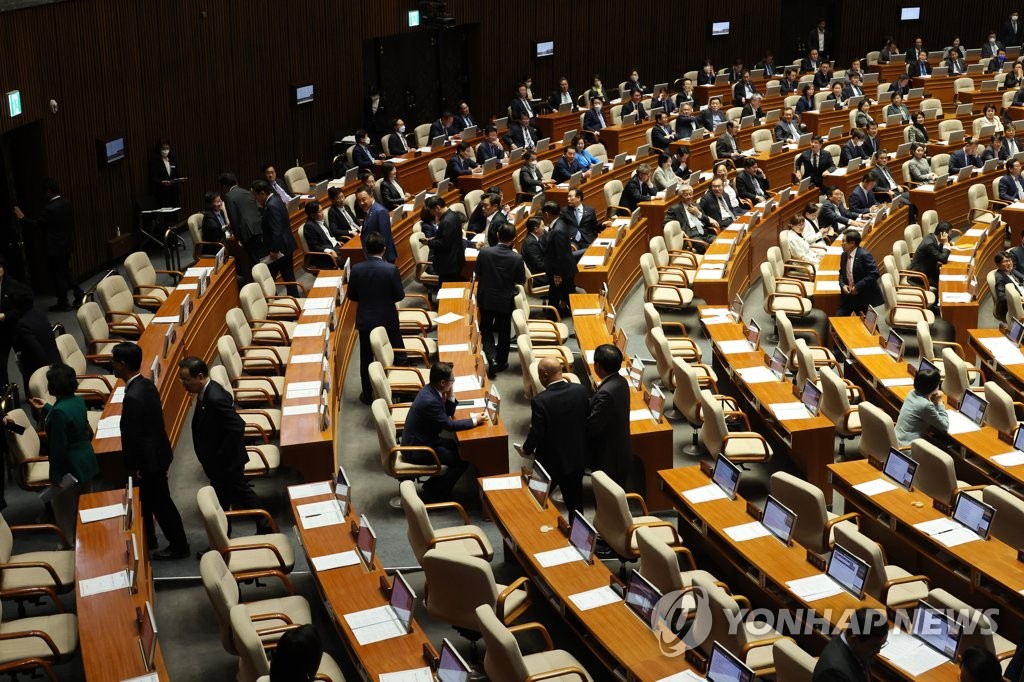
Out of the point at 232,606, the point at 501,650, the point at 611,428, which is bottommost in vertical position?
the point at 501,650

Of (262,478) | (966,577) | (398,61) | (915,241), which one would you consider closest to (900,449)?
(966,577)

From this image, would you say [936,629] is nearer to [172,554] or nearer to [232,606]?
[232,606]

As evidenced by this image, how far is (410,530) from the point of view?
6738 mm

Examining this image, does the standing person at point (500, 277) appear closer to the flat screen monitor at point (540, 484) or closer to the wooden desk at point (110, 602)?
the flat screen monitor at point (540, 484)

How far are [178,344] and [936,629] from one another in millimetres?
5946

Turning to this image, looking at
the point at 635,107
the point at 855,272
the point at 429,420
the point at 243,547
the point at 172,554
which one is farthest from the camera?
the point at 635,107

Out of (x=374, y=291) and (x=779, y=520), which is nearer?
(x=779, y=520)

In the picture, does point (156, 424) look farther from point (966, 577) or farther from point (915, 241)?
point (915, 241)

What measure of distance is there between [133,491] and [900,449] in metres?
5.22

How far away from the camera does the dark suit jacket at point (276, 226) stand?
1103 centimetres

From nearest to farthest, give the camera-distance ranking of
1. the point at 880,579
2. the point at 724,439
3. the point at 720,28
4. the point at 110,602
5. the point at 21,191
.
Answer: the point at 110,602 < the point at 880,579 < the point at 724,439 < the point at 21,191 < the point at 720,28

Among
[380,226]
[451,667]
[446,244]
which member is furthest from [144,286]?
[451,667]

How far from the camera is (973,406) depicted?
8711mm

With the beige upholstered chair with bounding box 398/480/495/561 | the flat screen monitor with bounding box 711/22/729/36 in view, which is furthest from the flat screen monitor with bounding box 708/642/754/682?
the flat screen monitor with bounding box 711/22/729/36
